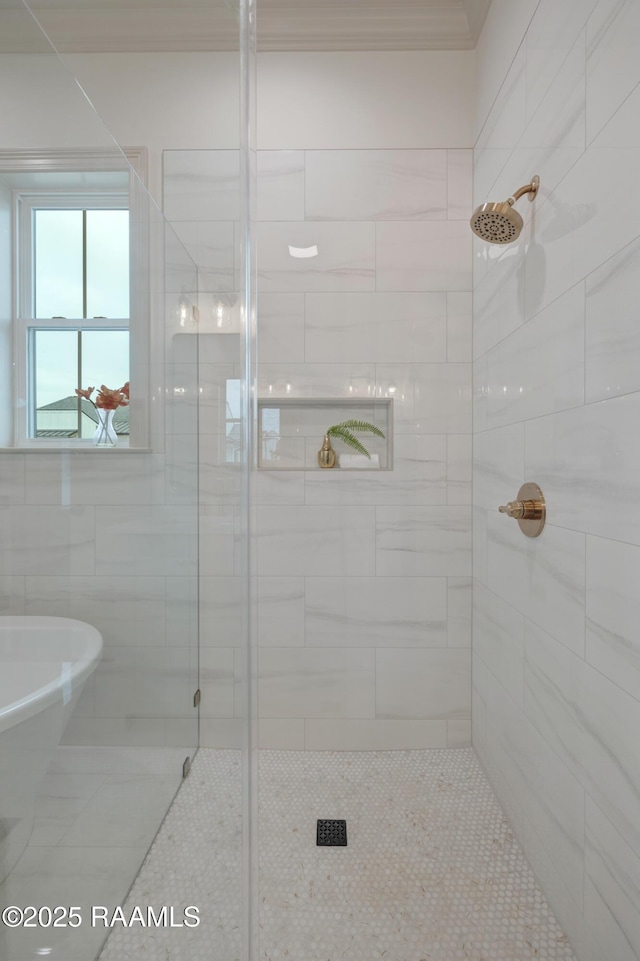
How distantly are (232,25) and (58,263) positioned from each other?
0.63 meters

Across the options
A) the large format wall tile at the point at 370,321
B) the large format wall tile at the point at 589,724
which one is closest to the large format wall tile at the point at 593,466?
the large format wall tile at the point at 589,724

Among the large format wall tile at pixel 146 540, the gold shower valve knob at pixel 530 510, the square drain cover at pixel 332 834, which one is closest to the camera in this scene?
the large format wall tile at pixel 146 540

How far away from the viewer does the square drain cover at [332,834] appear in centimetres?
137

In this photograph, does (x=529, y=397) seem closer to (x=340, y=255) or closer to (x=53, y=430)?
(x=340, y=255)

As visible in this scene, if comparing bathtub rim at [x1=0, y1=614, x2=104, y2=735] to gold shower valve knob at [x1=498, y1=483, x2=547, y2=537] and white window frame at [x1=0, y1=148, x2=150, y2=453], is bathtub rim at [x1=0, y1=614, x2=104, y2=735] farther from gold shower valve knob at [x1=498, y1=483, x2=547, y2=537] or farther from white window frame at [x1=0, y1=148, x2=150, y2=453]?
gold shower valve knob at [x1=498, y1=483, x2=547, y2=537]

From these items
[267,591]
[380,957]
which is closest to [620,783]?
[380,957]

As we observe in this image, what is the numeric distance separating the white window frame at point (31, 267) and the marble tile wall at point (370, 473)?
1.19m

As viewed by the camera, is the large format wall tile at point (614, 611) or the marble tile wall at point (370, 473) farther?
the marble tile wall at point (370, 473)

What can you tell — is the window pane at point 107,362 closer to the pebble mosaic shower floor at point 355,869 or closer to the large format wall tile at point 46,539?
the large format wall tile at point 46,539

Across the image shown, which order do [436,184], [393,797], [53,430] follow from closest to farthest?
[53,430] → [393,797] → [436,184]

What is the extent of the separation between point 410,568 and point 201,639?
1.12 metres

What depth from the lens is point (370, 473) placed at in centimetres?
182

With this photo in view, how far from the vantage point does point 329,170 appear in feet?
5.87

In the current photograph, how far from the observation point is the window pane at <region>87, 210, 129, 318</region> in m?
0.54
